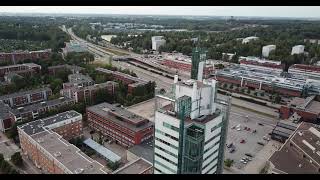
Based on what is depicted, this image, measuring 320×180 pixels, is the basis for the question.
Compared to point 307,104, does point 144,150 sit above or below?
below

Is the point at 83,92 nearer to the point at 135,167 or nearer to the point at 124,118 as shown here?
the point at 124,118

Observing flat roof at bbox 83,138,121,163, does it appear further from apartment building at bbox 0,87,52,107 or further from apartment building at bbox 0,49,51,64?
apartment building at bbox 0,49,51,64

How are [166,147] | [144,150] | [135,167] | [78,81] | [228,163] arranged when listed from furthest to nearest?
[78,81]
[144,150]
[228,163]
[135,167]
[166,147]

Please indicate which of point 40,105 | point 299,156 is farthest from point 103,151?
point 299,156

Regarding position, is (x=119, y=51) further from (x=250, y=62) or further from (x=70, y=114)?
(x=70, y=114)

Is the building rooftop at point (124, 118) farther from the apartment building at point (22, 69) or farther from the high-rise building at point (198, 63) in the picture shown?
the apartment building at point (22, 69)

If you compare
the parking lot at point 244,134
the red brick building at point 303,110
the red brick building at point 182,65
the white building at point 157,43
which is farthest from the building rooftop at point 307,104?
the white building at point 157,43

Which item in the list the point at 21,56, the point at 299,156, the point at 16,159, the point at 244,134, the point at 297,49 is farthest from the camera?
the point at 297,49
